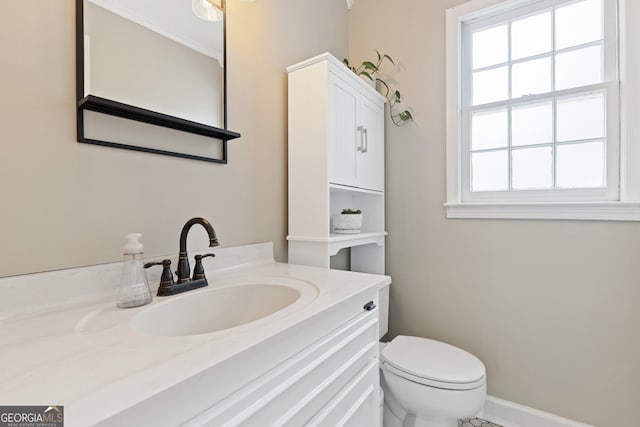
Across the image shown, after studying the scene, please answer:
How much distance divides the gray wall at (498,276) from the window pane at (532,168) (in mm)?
221

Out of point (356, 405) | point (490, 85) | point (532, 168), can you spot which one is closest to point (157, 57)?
point (356, 405)

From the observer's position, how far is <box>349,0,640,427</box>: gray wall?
1396 mm

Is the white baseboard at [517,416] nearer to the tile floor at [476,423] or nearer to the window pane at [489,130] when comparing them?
the tile floor at [476,423]

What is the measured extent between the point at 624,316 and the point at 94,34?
A: 94.1 inches

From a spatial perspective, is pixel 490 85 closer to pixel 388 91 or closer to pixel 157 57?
pixel 388 91

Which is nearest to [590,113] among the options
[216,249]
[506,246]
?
[506,246]

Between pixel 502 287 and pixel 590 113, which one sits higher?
pixel 590 113

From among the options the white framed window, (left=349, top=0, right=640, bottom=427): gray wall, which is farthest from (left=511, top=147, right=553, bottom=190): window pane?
(left=349, top=0, right=640, bottom=427): gray wall

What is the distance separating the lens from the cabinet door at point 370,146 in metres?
1.69

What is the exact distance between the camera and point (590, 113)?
148cm

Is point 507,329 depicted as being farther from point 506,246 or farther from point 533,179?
point 533,179

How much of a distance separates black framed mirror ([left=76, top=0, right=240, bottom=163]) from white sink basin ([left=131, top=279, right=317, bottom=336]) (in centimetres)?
53

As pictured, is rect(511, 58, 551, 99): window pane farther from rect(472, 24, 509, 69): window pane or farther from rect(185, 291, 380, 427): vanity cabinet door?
rect(185, 291, 380, 427): vanity cabinet door

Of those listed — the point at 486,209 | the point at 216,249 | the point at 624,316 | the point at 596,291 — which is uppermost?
the point at 486,209
